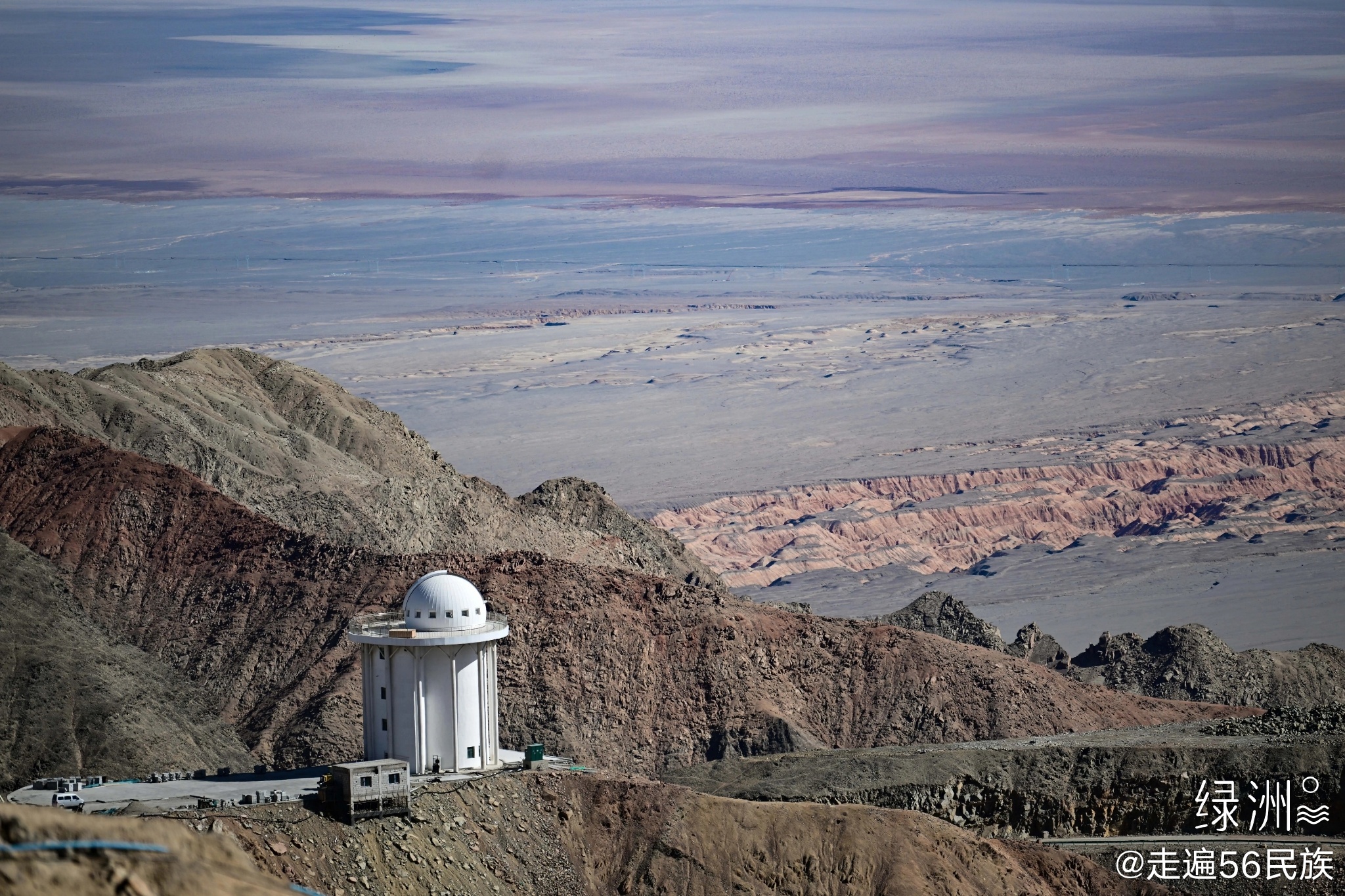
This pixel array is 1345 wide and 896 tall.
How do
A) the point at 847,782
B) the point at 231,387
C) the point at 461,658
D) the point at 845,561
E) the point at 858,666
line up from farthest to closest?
the point at 845,561 → the point at 231,387 → the point at 858,666 → the point at 847,782 → the point at 461,658

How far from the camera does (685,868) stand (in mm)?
51000

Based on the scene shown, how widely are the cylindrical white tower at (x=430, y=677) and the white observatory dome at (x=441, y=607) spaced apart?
2 centimetres

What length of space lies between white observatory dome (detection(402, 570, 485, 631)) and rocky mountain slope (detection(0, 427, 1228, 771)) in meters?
18.1

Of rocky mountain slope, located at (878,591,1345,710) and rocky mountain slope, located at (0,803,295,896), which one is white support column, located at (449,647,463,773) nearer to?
rocky mountain slope, located at (0,803,295,896)

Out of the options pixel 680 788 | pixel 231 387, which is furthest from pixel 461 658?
pixel 231 387

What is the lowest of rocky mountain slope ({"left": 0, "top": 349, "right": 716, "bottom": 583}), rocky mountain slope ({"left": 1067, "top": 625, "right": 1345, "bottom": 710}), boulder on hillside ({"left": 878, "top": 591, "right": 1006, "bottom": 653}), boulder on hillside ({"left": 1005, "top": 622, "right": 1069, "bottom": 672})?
rocky mountain slope ({"left": 1067, "top": 625, "right": 1345, "bottom": 710})

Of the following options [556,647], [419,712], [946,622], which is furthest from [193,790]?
[946,622]

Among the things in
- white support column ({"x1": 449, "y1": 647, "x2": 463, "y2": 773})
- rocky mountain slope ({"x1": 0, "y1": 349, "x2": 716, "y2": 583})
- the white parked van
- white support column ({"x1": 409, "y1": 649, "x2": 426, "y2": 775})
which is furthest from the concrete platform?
rocky mountain slope ({"x1": 0, "y1": 349, "x2": 716, "y2": 583})

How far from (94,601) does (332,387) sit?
118 ft

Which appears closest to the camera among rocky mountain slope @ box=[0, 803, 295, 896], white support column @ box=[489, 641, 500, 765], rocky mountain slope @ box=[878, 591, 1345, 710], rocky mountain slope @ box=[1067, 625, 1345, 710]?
rocky mountain slope @ box=[0, 803, 295, 896]

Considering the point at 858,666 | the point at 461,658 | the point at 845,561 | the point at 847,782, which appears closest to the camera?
the point at 461,658

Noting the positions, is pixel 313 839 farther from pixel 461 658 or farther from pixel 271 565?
pixel 271 565

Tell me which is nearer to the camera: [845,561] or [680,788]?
[680,788]

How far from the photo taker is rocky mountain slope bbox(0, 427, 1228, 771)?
72.1m
